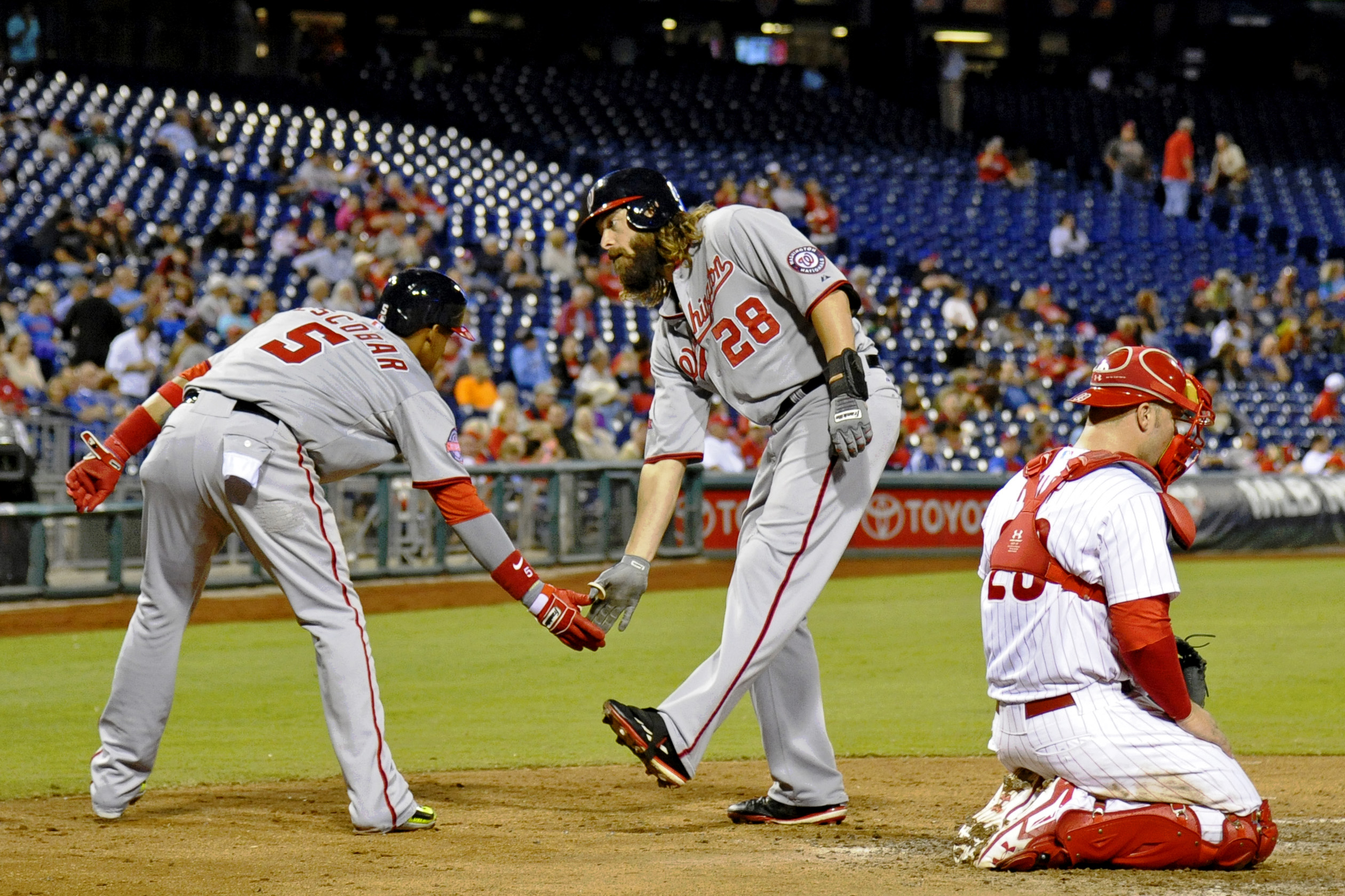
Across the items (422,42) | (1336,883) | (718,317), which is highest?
(422,42)

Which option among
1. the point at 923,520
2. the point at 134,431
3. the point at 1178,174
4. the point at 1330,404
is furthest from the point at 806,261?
the point at 1178,174

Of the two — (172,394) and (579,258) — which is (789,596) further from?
(579,258)

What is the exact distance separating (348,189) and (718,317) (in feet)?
48.3

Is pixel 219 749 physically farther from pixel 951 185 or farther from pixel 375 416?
pixel 951 185

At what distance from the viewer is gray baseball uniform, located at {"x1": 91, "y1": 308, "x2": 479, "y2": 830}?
4359mm

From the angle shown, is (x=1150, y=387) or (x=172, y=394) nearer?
(x=1150, y=387)

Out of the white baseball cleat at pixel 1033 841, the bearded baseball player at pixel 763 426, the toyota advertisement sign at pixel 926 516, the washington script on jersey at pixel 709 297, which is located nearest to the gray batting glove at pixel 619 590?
the bearded baseball player at pixel 763 426

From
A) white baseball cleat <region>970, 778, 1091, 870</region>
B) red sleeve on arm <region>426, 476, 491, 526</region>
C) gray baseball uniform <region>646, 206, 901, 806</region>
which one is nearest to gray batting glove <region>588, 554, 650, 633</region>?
gray baseball uniform <region>646, 206, 901, 806</region>

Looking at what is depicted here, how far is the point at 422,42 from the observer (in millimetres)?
27656

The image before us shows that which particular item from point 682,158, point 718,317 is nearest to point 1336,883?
point 718,317

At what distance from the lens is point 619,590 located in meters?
4.39

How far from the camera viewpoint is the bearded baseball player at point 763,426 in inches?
165

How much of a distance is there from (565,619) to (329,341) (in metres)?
1.04

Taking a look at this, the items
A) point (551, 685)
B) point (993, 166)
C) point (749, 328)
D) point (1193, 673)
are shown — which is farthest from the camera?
point (993, 166)
